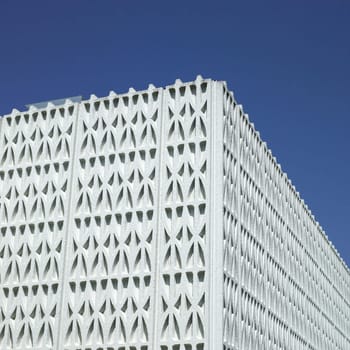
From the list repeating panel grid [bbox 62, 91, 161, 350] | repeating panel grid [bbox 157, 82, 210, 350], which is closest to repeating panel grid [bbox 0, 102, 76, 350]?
repeating panel grid [bbox 62, 91, 161, 350]

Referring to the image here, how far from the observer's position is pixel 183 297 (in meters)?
44.8

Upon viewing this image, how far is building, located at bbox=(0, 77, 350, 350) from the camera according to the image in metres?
45.4

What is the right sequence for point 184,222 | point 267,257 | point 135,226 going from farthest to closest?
point 267,257
point 135,226
point 184,222

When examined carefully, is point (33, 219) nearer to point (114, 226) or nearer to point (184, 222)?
point (114, 226)

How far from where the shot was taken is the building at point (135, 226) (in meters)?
45.4

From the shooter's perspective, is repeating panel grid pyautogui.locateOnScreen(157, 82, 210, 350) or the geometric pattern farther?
the geometric pattern

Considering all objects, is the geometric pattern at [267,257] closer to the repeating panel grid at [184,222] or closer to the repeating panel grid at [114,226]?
the repeating panel grid at [184,222]

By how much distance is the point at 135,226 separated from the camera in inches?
1901

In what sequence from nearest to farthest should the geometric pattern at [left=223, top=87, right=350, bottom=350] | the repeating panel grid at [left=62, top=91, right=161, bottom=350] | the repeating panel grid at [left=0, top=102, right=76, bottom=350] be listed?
the repeating panel grid at [left=62, top=91, right=161, bottom=350] → the geometric pattern at [left=223, top=87, right=350, bottom=350] → the repeating panel grid at [left=0, top=102, right=76, bottom=350]

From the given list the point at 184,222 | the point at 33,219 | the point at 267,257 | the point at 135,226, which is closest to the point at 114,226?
the point at 135,226

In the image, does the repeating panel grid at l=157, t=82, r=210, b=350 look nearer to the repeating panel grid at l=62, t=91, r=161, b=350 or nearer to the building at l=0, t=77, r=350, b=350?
the building at l=0, t=77, r=350, b=350

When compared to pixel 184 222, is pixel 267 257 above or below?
above

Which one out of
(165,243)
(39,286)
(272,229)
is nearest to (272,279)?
(272,229)

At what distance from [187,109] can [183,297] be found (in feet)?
45.2
